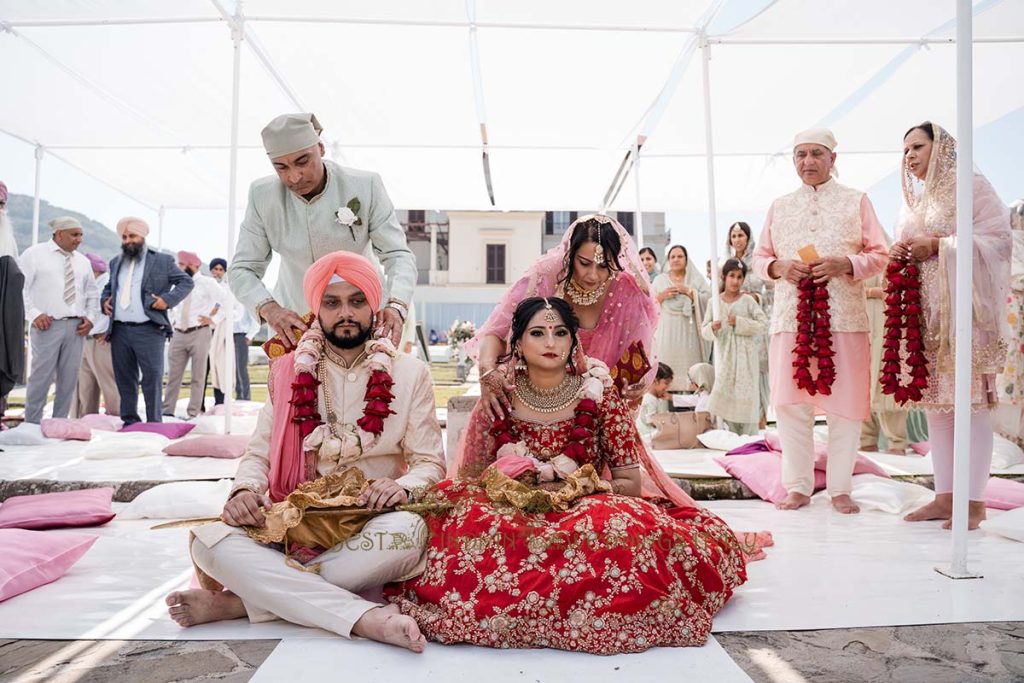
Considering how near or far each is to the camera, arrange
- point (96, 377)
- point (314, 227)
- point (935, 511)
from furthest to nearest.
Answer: point (96, 377) < point (935, 511) < point (314, 227)

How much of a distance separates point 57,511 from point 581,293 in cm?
284

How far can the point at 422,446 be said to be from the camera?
2768 millimetres

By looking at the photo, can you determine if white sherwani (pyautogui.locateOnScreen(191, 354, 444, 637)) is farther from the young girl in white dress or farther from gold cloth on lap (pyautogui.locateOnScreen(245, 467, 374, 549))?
the young girl in white dress

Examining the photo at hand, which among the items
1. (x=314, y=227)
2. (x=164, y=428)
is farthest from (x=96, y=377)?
(x=314, y=227)

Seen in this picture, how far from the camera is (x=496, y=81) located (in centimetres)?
799

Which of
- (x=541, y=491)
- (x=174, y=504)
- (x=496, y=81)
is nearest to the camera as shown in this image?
(x=541, y=491)

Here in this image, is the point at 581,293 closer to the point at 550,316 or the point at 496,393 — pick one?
the point at 550,316

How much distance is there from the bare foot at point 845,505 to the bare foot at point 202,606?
10.6 ft

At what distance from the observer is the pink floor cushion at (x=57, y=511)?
3.65 meters

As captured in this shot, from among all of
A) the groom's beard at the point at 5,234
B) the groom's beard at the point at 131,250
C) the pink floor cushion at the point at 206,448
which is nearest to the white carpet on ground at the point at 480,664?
the pink floor cushion at the point at 206,448

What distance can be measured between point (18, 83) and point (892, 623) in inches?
362

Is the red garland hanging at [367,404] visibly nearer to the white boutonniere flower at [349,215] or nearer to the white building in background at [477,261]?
the white boutonniere flower at [349,215]

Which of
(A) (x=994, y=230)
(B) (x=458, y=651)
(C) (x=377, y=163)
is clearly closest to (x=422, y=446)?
(B) (x=458, y=651)

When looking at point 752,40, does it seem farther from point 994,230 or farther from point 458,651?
point 458,651
